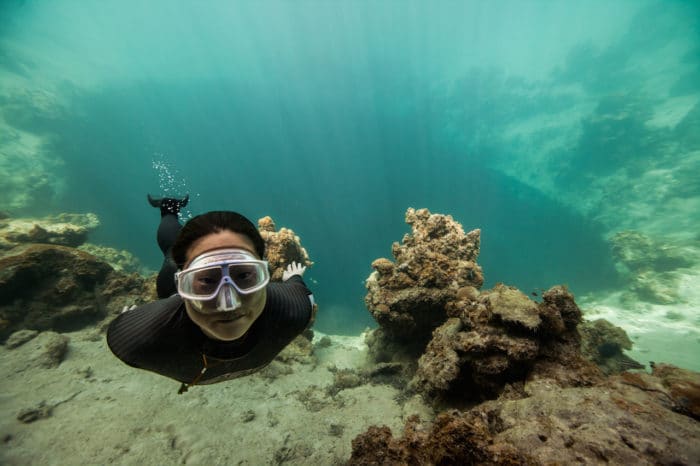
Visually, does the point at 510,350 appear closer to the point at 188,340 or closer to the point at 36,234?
the point at 188,340

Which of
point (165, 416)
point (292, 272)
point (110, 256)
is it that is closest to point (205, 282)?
point (292, 272)

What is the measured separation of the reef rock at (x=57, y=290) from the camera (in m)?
7.55

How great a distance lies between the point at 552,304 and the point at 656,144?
56803mm

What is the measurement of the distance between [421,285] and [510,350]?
3.03m

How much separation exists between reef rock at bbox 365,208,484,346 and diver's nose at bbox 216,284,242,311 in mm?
4817

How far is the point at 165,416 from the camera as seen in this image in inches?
201

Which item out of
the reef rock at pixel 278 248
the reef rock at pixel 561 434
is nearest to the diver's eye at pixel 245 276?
the reef rock at pixel 561 434

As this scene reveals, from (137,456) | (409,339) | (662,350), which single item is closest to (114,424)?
(137,456)

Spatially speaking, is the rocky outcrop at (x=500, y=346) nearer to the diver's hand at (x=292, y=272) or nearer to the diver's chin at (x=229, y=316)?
the diver's hand at (x=292, y=272)

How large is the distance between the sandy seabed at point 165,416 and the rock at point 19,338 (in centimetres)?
12

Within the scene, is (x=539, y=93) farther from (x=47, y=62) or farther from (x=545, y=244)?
(x=47, y=62)

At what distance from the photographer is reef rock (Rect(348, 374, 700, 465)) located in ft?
6.65

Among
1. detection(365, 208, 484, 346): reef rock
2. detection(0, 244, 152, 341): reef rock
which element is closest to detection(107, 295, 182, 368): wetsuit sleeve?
detection(365, 208, 484, 346): reef rock

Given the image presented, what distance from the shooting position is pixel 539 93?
44.9m
